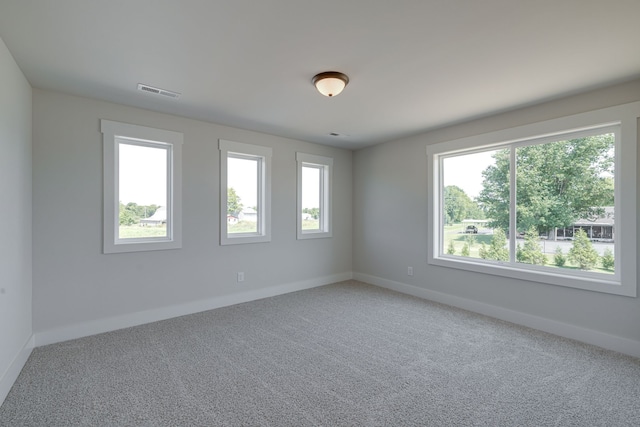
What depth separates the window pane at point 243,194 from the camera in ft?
14.7

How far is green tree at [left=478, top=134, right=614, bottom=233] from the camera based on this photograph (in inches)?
125

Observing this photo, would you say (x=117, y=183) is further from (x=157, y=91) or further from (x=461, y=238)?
(x=461, y=238)

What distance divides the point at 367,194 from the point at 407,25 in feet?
12.3

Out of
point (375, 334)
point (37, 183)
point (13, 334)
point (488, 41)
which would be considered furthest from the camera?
point (375, 334)

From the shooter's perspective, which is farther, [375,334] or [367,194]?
[367,194]

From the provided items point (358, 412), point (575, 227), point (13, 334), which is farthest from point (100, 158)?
point (575, 227)

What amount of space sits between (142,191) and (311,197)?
106 inches

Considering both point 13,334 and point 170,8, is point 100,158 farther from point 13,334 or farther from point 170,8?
point 170,8

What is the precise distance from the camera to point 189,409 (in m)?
2.06

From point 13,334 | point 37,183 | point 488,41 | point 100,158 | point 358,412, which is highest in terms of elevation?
point 488,41

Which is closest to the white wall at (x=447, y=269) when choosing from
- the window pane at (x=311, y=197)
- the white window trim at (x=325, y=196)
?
the white window trim at (x=325, y=196)

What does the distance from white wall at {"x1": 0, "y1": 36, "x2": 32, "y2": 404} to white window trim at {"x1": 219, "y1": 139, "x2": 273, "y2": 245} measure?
1957 millimetres

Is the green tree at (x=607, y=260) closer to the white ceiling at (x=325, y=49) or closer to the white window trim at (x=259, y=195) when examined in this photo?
the white ceiling at (x=325, y=49)

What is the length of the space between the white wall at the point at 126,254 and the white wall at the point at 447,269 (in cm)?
144
